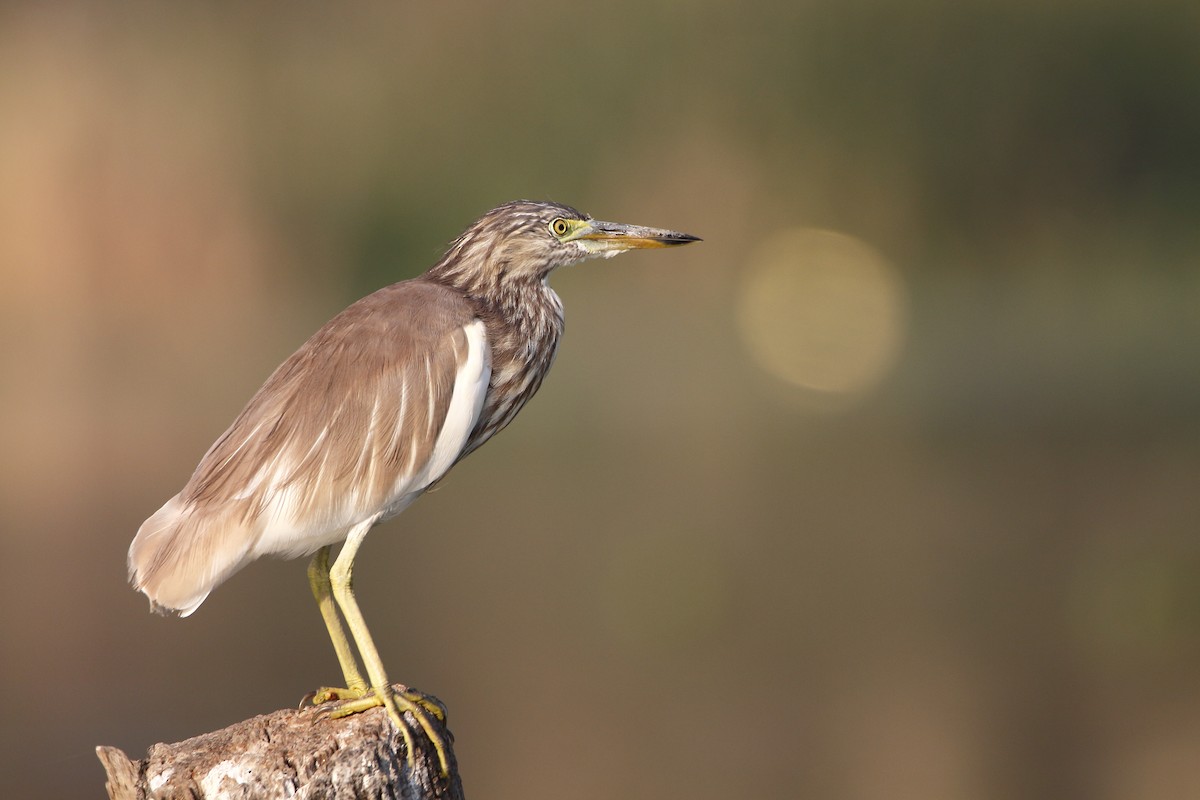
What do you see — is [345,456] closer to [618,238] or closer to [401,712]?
[401,712]

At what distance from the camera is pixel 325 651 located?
7.76 metres

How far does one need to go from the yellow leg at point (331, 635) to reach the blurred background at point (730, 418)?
3.08m

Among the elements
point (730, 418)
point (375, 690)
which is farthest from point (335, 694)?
point (730, 418)

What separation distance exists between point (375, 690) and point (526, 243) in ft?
4.07

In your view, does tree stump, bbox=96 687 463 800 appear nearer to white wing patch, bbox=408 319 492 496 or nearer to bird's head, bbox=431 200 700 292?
white wing patch, bbox=408 319 492 496

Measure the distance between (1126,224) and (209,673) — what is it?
11.5m

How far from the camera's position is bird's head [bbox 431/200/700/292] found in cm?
390

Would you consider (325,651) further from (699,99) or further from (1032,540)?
(699,99)

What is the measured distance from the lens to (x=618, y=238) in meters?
4.03

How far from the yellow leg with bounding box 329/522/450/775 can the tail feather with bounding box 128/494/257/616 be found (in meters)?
0.20

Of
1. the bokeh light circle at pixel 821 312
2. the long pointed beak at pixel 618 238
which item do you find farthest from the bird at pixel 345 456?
the bokeh light circle at pixel 821 312

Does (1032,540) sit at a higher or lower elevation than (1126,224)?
lower

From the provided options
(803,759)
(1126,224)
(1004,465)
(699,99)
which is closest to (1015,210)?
(1126,224)

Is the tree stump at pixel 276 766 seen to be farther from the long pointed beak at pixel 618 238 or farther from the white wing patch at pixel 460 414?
the long pointed beak at pixel 618 238
